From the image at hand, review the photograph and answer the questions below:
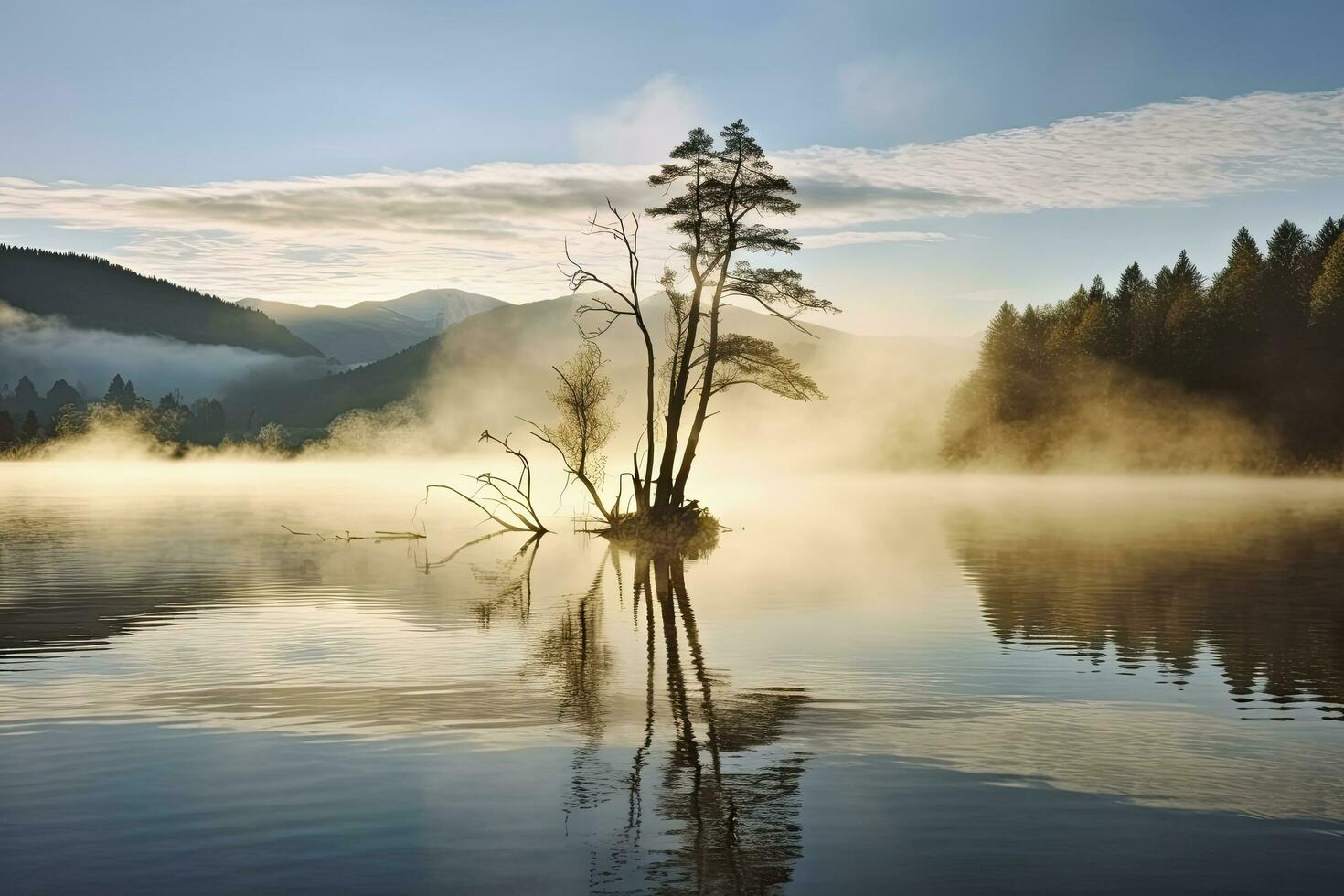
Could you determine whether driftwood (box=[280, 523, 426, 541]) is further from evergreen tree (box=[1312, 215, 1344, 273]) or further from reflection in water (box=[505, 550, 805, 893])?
evergreen tree (box=[1312, 215, 1344, 273])

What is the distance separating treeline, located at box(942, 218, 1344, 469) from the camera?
120250mm

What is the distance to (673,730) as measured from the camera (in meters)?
15.2

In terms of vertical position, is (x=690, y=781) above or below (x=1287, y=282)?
below

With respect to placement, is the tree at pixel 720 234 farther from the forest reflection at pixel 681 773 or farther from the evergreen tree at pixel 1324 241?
the evergreen tree at pixel 1324 241

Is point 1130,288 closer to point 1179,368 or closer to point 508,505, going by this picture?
point 1179,368

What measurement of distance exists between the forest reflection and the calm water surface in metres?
0.05

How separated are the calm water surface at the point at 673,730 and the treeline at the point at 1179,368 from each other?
9324cm

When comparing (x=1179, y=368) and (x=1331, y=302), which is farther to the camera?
(x=1179, y=368)

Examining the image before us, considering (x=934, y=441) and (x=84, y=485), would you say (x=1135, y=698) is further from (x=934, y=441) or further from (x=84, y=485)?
(x=934, y=441)

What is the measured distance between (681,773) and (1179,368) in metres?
126

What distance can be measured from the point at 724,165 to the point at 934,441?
12746cm

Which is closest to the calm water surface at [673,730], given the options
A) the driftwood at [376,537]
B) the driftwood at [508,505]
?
the driftwood at [508,505]

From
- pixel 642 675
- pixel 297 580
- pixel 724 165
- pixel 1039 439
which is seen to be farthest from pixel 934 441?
pixel 642 675

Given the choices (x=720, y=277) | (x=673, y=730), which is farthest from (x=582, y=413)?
(x=673, y=730)
